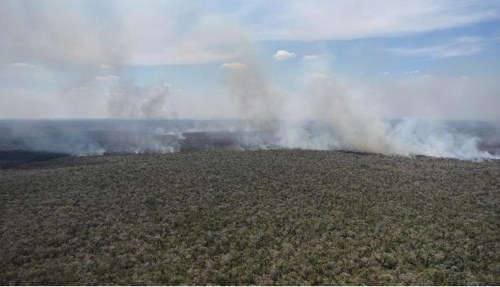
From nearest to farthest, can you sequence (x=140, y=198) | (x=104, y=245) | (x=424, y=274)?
1. (x=424, y=274)
2. (x=104, y=245)
3. (x=140, y=198)

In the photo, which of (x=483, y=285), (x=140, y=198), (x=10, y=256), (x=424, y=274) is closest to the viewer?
(x=483, y=285)

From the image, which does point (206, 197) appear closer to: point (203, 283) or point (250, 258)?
point (250, 258)

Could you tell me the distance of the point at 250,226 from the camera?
4628 centimetres

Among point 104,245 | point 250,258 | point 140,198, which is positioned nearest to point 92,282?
point 104,245

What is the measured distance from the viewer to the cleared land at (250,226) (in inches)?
1373

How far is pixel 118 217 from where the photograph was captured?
48.9 meters

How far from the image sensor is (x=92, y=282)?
32.7m

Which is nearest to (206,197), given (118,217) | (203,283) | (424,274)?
(118,217)

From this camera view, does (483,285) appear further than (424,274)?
No

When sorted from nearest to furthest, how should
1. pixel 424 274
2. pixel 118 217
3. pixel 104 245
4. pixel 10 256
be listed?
1. pixel 424 274
2. pixel 10 256
3. pixel 104 245
4. pixel 118 217

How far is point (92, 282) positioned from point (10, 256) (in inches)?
408

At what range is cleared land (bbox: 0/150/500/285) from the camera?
3488cm

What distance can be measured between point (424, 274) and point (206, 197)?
105 ft

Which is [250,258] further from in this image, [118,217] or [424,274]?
[118,217]
